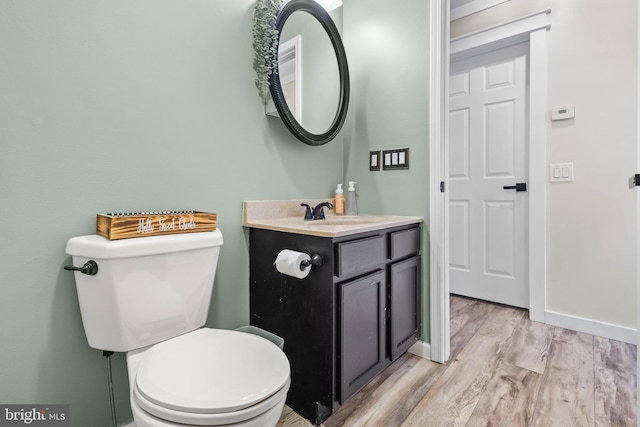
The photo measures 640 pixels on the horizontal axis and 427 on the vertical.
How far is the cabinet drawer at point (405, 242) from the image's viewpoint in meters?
1.47

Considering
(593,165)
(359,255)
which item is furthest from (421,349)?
(593,165)

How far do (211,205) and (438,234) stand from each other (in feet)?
3.69

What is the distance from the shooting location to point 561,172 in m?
2.00

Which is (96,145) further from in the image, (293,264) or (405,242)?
(405,242)

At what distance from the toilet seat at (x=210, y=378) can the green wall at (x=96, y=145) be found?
37 cm

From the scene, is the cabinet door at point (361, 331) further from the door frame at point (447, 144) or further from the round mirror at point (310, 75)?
the round mirror at point (310, 75)

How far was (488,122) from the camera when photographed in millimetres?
2402

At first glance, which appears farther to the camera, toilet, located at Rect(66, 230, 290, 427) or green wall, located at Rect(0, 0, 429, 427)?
green wall, located at Rect(0, 0, 429, 427)

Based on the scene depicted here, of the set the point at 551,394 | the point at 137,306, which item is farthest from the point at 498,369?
the point at 137,306
